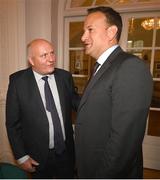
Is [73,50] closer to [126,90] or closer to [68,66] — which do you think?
[68,66]

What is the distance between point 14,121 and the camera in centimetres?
157

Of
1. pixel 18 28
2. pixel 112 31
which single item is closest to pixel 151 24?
pixel 112 31

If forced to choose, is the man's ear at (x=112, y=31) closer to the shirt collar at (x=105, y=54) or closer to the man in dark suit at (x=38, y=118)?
the shirt collar at (x=105, y=54)

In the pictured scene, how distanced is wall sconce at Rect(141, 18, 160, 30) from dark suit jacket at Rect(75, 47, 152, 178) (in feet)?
4.97

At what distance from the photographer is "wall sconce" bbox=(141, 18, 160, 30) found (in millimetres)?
2307

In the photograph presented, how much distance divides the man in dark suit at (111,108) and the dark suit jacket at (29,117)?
0.42 meters

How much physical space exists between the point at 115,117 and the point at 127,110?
0.07m

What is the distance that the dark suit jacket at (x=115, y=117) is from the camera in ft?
3.00

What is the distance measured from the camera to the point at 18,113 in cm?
156

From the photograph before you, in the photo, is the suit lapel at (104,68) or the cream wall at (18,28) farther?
the cream wall at (18,28)

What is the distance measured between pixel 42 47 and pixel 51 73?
0.75ft

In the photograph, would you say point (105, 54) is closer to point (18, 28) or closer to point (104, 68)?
point (104, 68)

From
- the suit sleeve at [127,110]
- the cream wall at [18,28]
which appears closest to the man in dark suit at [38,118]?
the suit sleeve at [127,110]

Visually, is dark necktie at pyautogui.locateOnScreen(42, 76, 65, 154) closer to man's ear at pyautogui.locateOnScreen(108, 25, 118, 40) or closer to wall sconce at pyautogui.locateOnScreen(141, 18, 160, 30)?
man's ear at pyautogui.locateOnScreen(108, 25, 118, 40)
